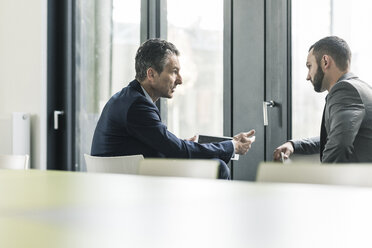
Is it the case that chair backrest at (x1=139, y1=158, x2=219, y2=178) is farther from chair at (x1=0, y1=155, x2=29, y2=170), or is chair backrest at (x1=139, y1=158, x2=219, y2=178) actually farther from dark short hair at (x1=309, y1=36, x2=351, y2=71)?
dark short hair at (x1=309, y1=36, x2=351, y2=71)

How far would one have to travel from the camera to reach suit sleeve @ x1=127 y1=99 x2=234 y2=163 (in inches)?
135

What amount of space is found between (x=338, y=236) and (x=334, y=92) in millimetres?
2385

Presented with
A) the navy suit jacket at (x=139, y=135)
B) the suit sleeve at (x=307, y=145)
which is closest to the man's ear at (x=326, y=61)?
the suit sleeve at (x=307, y=145)

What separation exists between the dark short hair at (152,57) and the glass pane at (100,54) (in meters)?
1.14

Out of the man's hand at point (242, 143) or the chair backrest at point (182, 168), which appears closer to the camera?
the chair backrest at point (182, 168)

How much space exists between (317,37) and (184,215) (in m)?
2.84

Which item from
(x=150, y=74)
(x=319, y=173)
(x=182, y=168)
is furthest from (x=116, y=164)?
(x=319, y=173)

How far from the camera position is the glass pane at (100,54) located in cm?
515

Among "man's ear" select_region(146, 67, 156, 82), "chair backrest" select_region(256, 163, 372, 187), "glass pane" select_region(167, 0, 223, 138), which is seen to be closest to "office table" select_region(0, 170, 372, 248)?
"chair backrest" select_region(256, 163, 372, 187)

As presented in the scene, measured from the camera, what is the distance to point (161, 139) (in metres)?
3.43

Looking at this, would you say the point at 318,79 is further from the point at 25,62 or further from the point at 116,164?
the point at 25,62

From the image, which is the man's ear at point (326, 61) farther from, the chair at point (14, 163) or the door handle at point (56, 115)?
the door handle at point (56, 115)

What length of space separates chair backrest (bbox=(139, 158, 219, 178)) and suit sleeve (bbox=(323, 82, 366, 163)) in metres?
0.96

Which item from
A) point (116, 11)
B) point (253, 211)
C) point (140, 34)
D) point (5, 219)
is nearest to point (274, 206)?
point (253, 211)
